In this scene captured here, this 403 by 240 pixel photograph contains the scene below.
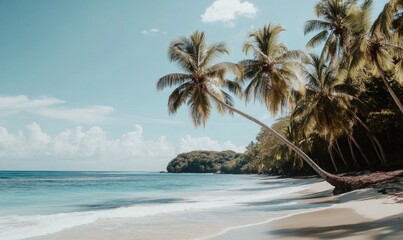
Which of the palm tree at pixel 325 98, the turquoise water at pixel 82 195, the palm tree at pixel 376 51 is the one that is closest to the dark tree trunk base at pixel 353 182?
the palm tree at pixel 376 51

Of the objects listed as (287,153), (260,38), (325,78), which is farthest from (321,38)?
(287,153)

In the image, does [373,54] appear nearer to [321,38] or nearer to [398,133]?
[321,38]

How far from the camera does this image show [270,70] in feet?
70.1

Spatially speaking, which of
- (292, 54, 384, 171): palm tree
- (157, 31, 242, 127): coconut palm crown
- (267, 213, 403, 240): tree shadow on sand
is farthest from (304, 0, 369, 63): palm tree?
(267, 213, 403, 240): tree shadow on sand

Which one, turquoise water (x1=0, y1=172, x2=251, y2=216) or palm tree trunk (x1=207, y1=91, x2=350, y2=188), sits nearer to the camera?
palm tree trunk (x1=207, y1=91, x2=350, y2=188)

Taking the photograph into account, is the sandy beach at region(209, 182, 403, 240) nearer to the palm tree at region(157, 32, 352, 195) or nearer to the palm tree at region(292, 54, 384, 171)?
the palm tree at region(157, 32, 352, 195)

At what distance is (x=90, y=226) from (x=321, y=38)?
72.5 ft

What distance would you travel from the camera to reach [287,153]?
53.2 meters

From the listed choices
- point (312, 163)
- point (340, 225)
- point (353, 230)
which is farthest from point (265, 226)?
point (312, 163)

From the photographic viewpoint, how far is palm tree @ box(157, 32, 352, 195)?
20.6 meters

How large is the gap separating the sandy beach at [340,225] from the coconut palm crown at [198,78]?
9.88 metres

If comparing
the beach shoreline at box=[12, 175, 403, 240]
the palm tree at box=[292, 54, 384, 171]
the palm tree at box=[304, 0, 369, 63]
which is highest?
the palm tree at box=[304, 0, 369, 63]

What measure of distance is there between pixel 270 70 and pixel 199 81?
4351mm

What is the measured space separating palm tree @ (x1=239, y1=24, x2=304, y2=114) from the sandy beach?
31.2ft
